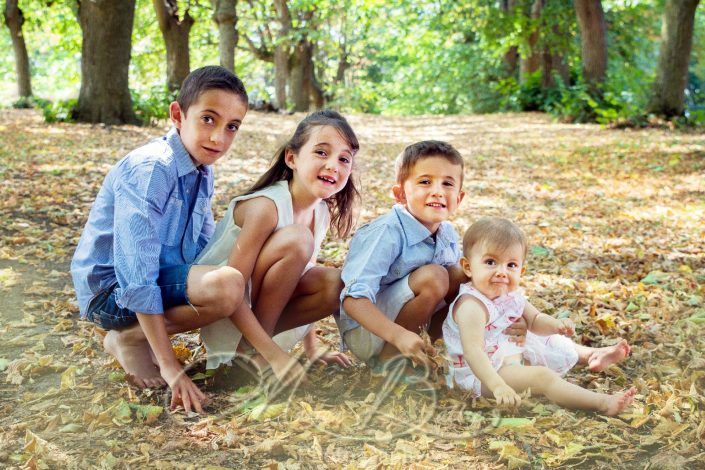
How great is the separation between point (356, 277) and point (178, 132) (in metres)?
1.01

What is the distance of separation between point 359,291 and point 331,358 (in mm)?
588

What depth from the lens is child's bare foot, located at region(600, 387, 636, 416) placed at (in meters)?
2.54

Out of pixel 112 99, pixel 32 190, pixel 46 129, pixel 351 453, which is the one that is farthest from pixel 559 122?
pixel 351 453

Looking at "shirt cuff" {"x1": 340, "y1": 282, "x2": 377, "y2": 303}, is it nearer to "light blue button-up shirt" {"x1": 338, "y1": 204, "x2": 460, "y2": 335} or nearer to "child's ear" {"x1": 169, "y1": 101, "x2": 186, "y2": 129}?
"light blue button-up shirt" {"x1": 338, "y1": 204, "x2": 460, "y2": 335}

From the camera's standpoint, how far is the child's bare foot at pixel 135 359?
9.16 ft

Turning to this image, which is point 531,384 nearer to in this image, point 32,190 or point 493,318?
point 493,318

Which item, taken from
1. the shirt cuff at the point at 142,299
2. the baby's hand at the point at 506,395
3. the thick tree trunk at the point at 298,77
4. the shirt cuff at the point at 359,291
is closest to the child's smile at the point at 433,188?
the shirt cuff at the point at 359,291

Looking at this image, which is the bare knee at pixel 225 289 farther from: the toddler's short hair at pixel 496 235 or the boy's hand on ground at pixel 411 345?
the toddler's short hair at pixel 496 235

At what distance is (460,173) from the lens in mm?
2949

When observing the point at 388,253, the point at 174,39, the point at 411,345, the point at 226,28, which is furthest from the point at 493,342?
the point at 226,28

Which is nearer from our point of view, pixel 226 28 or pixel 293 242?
pixel 293 242

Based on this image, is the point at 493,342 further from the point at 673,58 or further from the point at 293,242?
the point at 673,58

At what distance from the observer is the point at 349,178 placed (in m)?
3.21

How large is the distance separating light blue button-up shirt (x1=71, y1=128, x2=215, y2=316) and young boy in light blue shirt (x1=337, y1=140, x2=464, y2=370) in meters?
0.75
